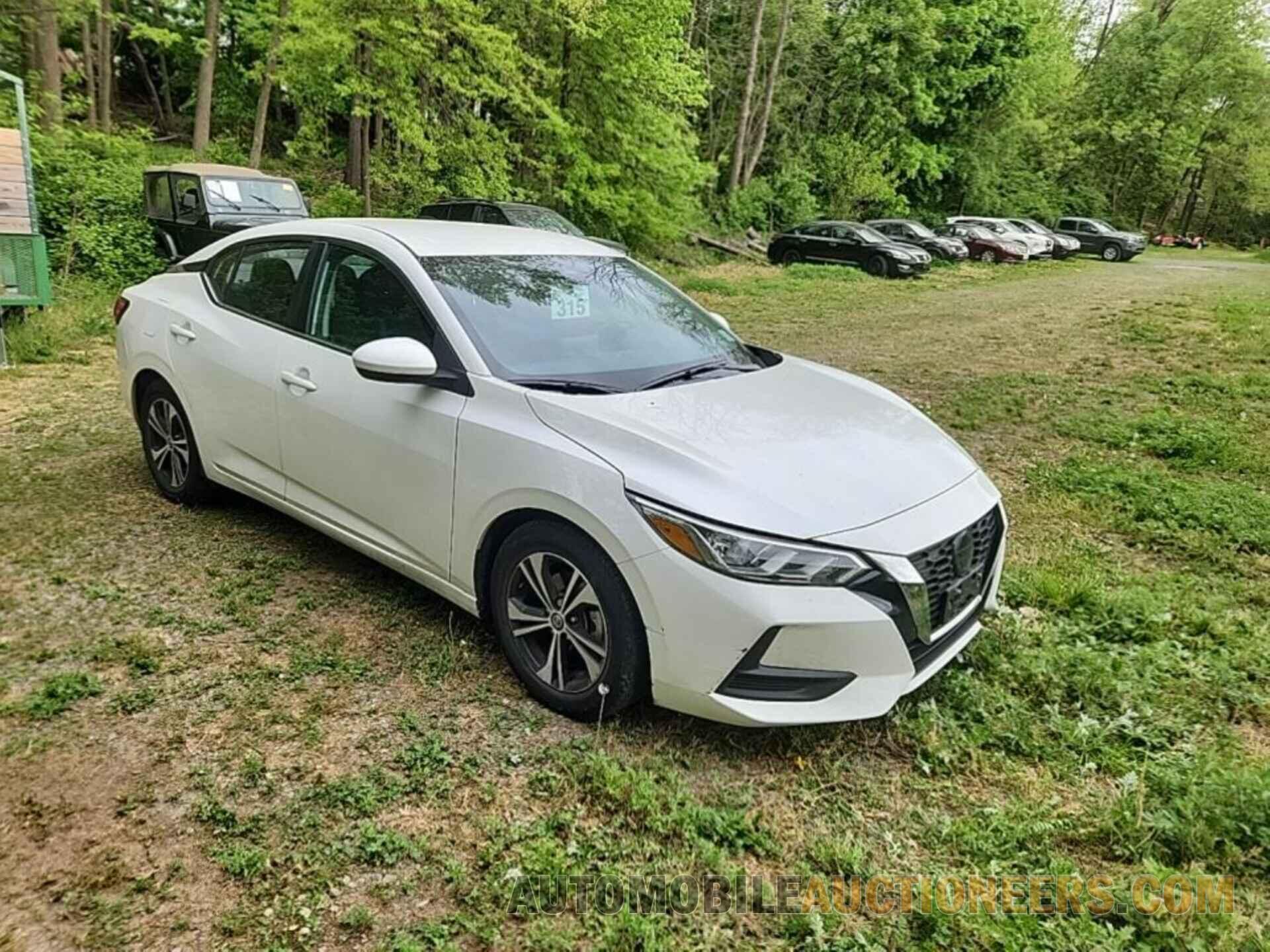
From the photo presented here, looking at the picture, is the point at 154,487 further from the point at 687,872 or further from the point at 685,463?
the point at 687,872

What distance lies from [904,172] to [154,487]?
28.1 meters

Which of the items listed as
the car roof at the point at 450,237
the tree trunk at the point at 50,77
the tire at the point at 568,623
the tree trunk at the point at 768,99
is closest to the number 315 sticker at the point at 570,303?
the car roof at the point at 450,237

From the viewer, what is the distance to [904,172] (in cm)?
2778

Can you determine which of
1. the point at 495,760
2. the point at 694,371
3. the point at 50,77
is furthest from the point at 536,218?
the point at 495,760

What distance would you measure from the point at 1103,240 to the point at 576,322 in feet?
95.3

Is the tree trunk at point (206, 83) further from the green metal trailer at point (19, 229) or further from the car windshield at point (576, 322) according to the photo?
the car windshield at point (576, 322)

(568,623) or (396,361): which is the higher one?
(396,361)

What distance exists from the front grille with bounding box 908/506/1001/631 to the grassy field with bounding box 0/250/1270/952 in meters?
0.42

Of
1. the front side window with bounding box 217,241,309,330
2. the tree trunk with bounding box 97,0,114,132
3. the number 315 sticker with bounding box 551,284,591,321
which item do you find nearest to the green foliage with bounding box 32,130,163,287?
the tree trunk with bounding box 97,0,114,132

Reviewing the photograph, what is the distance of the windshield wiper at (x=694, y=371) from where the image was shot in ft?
9.70

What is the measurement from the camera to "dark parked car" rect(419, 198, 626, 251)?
12375mm

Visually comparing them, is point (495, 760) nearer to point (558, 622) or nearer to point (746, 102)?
point (558, 622)

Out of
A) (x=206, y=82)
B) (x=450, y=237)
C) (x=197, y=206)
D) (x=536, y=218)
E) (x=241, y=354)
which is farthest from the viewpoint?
(x=206, y=82)

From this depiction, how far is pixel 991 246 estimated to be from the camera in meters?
23.0
